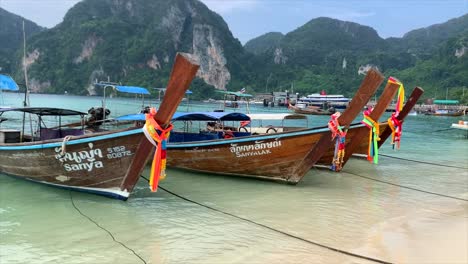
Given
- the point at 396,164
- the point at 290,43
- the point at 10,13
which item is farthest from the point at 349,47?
the point at 396,164

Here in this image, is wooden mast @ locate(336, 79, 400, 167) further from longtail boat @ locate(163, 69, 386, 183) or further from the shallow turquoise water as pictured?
the shallow turquoise water

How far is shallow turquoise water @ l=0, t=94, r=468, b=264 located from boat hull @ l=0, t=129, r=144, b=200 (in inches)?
12.7

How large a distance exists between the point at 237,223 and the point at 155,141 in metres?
2.03

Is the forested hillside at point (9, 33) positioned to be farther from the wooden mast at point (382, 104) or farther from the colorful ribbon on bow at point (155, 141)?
the colorful ribbon on bow at point (155, 141)

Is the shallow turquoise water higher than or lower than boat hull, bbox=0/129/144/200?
lower

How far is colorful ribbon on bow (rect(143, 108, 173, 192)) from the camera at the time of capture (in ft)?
21.8

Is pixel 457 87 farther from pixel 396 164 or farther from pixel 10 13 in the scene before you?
pixel 10 13

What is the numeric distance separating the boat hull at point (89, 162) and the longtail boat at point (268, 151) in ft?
10.6

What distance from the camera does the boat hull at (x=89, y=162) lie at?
7215mm

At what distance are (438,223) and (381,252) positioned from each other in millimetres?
2215

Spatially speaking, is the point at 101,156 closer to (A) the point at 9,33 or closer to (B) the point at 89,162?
(B) the point at 89,162

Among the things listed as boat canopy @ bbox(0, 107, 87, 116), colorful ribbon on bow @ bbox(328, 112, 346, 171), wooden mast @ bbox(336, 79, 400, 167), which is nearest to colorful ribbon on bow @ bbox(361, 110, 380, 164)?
wooden mast @ bbox(336, 79, 400, 167)

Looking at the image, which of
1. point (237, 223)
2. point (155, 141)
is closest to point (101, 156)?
point (155, 141)

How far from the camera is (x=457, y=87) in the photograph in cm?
9425
